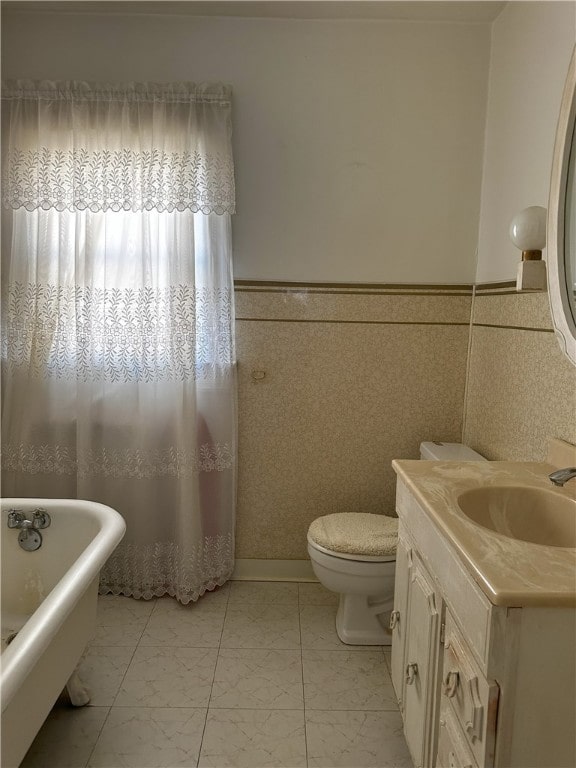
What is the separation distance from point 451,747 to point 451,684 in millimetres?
164

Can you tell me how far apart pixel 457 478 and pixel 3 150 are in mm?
2345

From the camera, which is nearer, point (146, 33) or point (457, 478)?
point (457, 478)

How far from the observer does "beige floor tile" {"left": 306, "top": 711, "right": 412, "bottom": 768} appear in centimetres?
179

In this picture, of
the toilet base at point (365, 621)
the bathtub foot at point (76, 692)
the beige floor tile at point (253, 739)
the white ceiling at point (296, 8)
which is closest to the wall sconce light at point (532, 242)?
the white ceiling at point (296, 8)

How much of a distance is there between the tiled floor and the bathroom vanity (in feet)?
1.18

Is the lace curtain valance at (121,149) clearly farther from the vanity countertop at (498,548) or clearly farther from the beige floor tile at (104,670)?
the beige floor tile at (104,670)

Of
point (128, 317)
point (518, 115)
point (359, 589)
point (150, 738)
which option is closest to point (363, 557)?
point (359, 589)

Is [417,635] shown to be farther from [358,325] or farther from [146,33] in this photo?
[146,33]

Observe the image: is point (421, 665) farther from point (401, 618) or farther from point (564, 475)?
point (564, 475)

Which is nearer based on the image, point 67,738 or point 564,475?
point 564,475

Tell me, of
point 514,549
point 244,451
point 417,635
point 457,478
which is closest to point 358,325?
point 244,451

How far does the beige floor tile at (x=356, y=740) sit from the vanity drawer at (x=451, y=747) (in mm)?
480

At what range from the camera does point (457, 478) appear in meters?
1.64

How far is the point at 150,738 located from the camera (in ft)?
6.12
